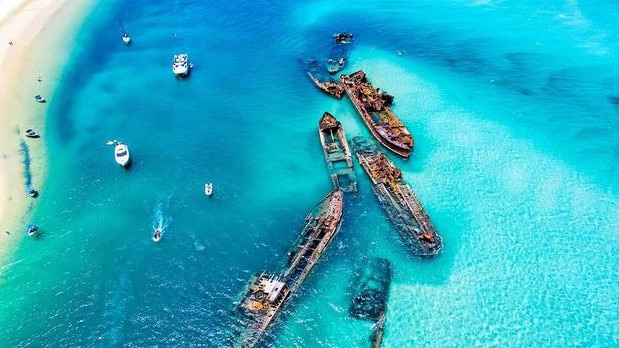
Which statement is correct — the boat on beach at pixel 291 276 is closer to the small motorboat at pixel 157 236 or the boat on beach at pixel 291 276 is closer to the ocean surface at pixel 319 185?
the ocean surface at pixel 319 185

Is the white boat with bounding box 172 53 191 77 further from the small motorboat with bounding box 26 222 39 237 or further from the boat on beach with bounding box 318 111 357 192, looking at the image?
the small motorboat with bounding box 26 222 39 237

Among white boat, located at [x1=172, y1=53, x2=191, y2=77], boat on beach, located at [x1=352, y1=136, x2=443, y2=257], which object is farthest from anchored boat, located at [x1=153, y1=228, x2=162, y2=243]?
white boat, located at [x1=172, y1=53, x2=191, y2=77]

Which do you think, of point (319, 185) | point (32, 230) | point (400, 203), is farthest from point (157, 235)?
point (400, 203)

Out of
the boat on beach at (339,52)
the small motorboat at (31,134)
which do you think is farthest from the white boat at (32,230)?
the boat on beach at (339,52)

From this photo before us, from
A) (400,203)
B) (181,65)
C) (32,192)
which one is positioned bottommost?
(400,203)

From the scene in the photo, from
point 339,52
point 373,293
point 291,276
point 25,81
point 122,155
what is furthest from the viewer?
point 339,52

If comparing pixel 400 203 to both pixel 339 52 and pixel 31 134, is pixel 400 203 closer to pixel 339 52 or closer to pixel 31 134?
pixel 339 52
